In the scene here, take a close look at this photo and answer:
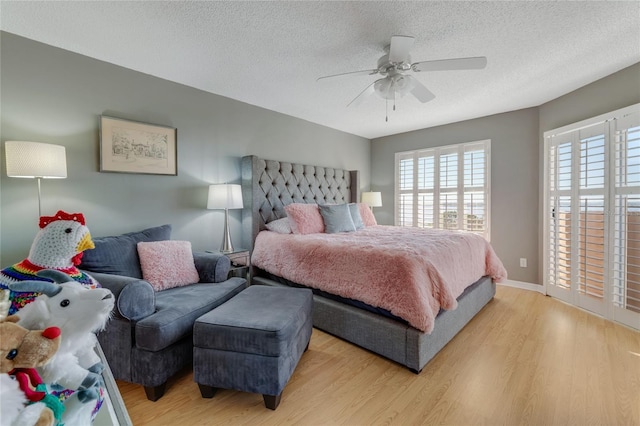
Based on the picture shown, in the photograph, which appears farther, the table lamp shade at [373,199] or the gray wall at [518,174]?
the table lamp shade at [373,199]

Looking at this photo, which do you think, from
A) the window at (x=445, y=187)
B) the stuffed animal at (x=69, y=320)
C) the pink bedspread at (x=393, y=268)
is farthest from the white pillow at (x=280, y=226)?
the window at (x=445, y=187)

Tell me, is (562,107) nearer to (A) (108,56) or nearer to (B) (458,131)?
(B) (458,131)

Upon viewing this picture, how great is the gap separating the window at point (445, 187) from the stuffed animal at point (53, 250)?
4470mm

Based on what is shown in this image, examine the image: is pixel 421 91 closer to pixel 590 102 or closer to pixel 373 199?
pixel 590 102

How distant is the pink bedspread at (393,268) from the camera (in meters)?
1.87

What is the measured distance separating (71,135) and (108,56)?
28.9 inches

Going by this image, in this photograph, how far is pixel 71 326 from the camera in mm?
788

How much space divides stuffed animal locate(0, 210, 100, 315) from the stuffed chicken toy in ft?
0.61

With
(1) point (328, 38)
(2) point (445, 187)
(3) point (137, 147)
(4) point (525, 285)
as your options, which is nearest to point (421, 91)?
(1) point (328, 38)

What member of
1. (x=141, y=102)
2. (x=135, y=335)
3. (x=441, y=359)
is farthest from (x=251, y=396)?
(x=141, y=102)

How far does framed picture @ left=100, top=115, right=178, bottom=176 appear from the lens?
93.3 inches

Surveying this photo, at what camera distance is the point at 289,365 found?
1614mm

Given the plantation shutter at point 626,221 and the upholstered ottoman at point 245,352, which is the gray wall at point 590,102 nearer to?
the plantation shutter at point 626,221

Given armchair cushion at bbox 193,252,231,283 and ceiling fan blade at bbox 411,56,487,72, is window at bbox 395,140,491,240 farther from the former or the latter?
armchair cushion at bbox 193,252,231,283
